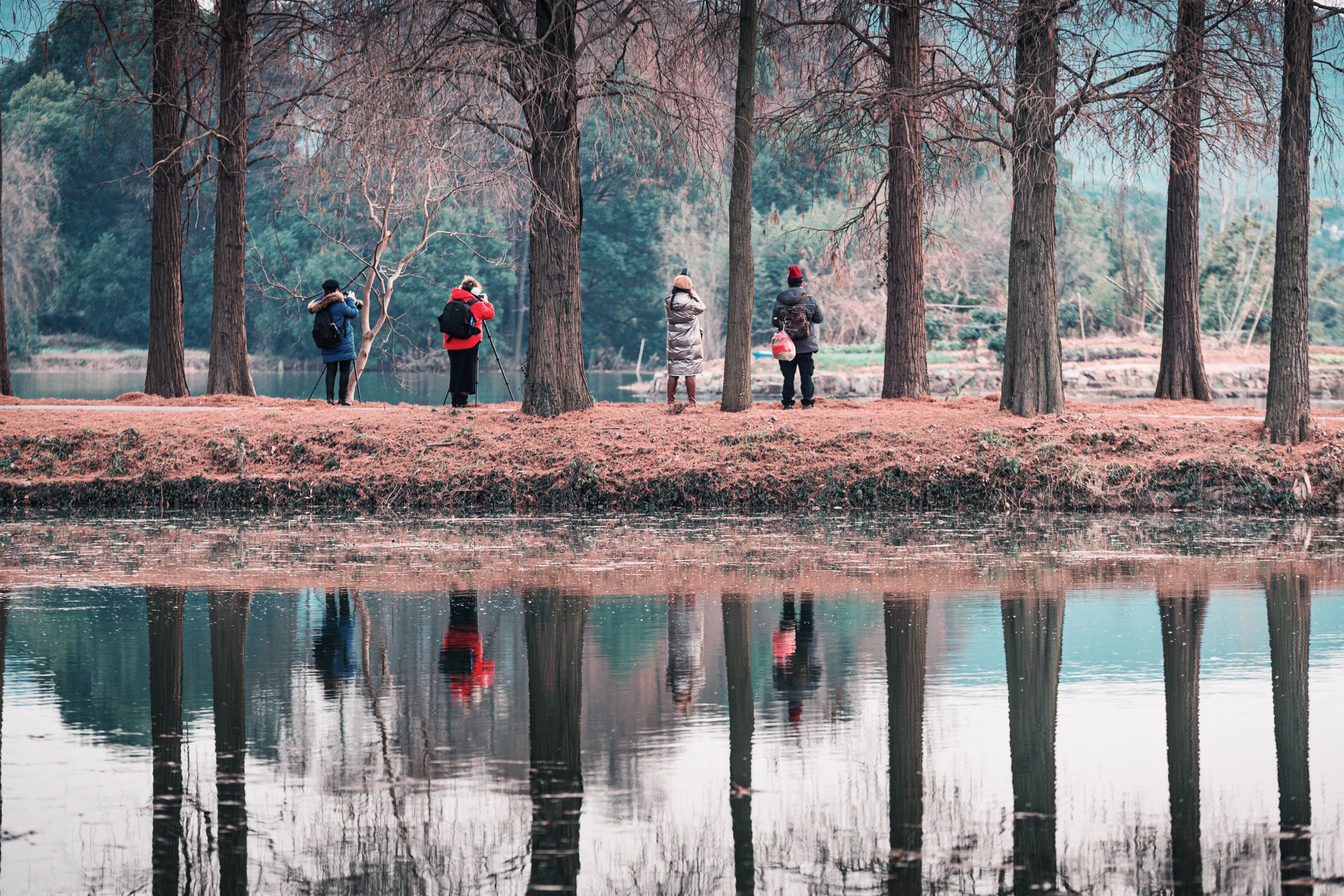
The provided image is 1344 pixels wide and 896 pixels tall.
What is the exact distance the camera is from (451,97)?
20.5 meters

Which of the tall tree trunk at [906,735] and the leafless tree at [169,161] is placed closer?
the tall tree trunk at [906,735]

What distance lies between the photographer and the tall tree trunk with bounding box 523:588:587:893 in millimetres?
5766

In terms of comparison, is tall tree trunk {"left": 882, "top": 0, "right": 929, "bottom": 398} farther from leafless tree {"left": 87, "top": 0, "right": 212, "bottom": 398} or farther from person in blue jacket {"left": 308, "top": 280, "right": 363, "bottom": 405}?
leafless tree {"left": 87, "top": 0, "right": 212, "bottom": 398}

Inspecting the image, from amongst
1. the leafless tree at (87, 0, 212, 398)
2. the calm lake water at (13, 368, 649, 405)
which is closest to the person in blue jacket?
the leafless tree at (87, 0, 212, 398)

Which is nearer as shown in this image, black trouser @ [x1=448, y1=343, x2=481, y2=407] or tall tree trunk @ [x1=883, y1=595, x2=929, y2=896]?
tall tree trunk @ [x1=883, y1=595, x2=929, y2=896]

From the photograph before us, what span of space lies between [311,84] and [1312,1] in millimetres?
15963

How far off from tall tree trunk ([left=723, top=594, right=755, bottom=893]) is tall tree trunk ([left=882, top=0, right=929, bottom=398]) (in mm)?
11181

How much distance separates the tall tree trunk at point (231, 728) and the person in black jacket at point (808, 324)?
9.94m

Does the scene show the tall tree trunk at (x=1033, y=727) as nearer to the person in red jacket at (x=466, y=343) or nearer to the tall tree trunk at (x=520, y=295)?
the person in red jacket at (x=466, y=343)

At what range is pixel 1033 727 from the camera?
7586 millimetres

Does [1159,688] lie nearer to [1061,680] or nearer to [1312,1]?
[1061,680]

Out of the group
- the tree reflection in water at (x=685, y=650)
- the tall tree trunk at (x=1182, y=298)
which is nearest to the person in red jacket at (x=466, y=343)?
the tree reflection in water at (x=685, y=650)

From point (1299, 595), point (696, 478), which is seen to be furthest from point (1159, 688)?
point (696, 478)

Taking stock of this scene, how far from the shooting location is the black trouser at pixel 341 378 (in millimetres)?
21938
